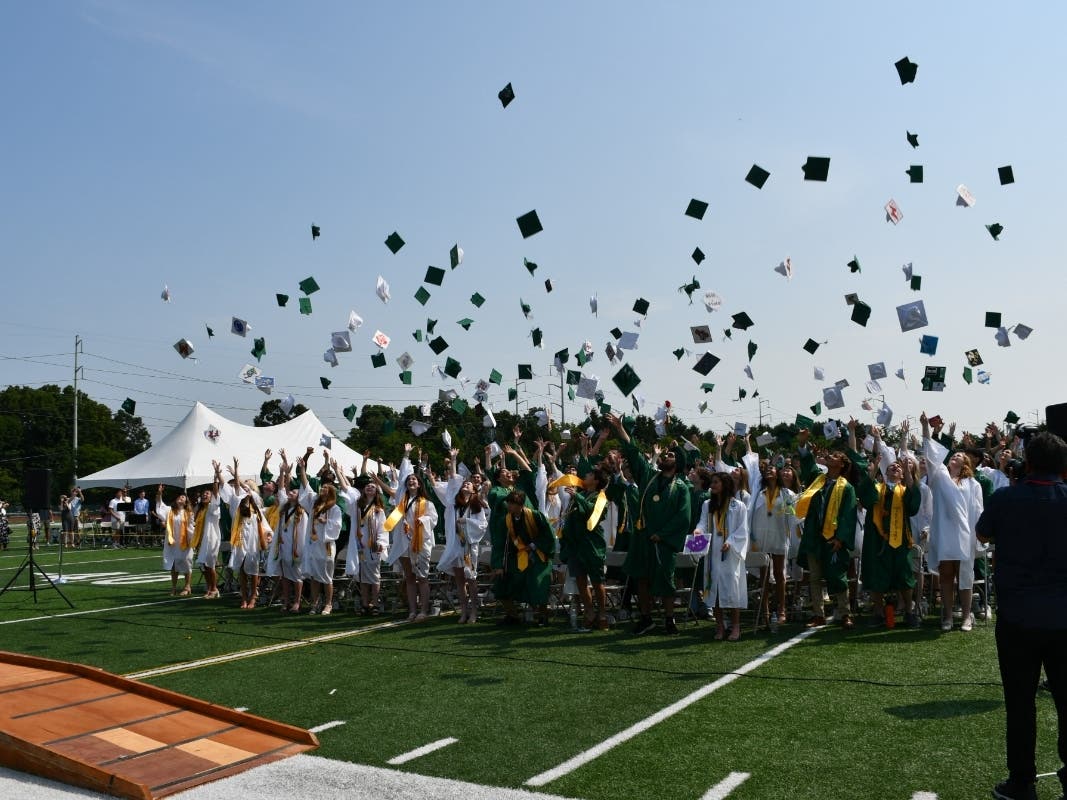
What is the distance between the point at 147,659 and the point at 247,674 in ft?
5.33

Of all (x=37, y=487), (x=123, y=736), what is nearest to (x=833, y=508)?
(x=123, y=736)

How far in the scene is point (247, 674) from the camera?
29.9 feet

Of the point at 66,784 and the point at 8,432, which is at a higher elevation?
the point at 8,432

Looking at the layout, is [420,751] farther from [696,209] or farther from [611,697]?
[696,209]

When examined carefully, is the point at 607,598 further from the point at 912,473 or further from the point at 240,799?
the point at 240,799

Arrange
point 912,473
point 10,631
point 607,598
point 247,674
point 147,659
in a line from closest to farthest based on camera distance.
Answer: point 247,674
point 147,659
point 912,473
point 10,631
point 607,598

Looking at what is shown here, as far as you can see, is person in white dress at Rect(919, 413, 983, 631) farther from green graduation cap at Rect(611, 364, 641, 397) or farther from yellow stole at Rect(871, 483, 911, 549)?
green graduation cap at Rect(611, 364, 641, 397)

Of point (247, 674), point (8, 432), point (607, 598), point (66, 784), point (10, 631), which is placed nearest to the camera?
point (66, 784)

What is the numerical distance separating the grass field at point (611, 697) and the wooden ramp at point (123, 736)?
57cm

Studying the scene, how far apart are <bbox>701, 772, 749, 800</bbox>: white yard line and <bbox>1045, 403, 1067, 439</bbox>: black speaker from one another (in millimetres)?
3340

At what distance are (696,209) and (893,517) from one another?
6429mm

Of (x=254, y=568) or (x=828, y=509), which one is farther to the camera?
(x=254, y=568)

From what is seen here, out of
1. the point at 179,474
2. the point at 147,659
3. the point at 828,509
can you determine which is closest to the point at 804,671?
the point at 828,509

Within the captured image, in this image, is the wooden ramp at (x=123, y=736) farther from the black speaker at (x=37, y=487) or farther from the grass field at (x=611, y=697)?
the black speaker at (x=37, y=487)
